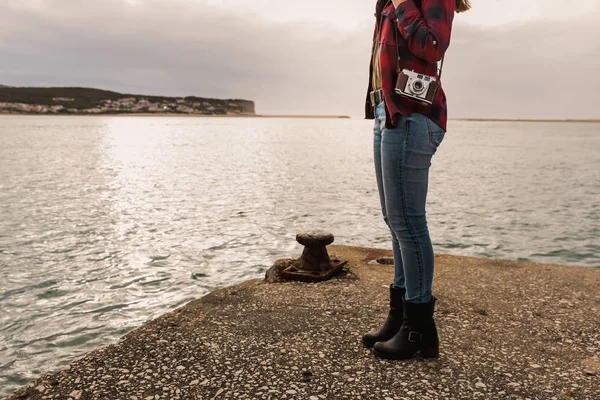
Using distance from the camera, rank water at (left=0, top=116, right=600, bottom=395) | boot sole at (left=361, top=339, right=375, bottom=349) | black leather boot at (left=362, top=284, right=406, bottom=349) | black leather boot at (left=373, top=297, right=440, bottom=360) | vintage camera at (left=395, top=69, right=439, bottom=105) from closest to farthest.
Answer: vintage camera at (left=395, top=69, right=439, bottom=105)
black leather boot at (left=373, top=297, right=440, bottom=360)
black leather boot at (left=362, top=284, right=406, bottom=349)
boot sole at (left=361, top=339, right=375, bottom=349)
water at (left=0, top=116, right=600, bottom=395)

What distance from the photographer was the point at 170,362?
355 cm

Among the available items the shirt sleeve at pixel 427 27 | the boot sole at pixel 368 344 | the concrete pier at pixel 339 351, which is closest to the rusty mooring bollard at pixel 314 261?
the concrete pier at pixel 339 351

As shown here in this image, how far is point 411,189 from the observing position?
121 inches

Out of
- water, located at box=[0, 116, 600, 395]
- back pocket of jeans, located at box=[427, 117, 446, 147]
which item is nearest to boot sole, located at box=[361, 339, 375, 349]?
back pocket of jeans, located at box=[427, 117, 446, 147]

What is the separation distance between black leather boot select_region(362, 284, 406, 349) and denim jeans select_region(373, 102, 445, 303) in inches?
10.8

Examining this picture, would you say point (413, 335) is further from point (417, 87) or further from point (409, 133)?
point (417, 87)

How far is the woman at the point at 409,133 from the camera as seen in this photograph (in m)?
2.81

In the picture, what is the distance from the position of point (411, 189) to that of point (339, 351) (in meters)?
1.45

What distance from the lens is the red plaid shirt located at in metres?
2.79

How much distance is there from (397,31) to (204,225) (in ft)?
37.4

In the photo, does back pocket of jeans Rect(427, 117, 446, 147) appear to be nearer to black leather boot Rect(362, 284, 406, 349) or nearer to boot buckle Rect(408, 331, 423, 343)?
black leather boot Rect(362, 284, 406, 349)

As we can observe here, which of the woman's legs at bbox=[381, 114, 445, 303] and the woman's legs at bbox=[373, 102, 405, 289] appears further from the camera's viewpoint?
the woman's legs at bbox=[373, 102, 405, 289]

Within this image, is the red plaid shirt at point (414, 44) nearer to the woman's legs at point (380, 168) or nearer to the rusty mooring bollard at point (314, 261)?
the woman's legs at point (380, 168)

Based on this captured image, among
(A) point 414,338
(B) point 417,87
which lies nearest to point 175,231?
(A) point 414,338
